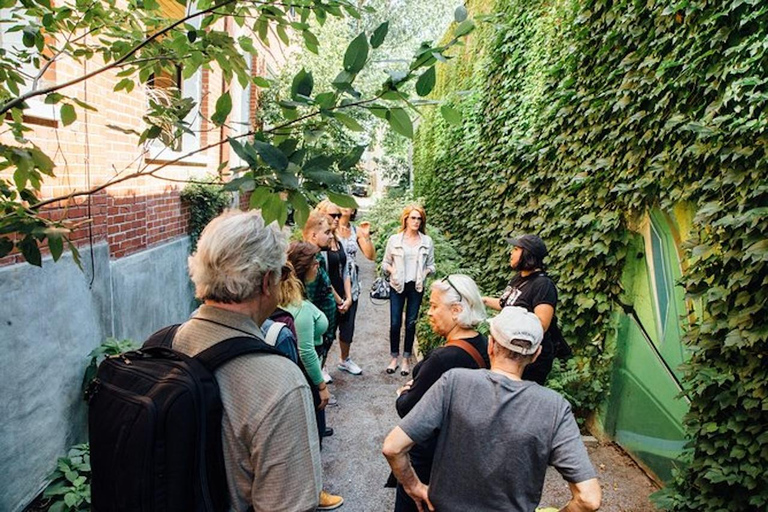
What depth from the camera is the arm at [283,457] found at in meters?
1.37

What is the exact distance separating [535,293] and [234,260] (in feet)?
8.22

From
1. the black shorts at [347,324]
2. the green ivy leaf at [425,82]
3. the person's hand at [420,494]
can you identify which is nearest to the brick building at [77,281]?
the green ivy leaf at [425,82]

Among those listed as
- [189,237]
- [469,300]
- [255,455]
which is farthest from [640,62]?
[189,237]

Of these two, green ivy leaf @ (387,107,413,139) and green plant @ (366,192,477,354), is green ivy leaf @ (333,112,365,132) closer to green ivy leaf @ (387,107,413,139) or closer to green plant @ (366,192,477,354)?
green ivy leaf @ (387,107,413,139)

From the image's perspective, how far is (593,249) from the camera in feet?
13.4

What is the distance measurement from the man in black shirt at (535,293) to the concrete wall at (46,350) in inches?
128

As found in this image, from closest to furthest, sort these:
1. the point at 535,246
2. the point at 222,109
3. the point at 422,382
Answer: the point at 222,109, the point at 422,382, the point at 535,246

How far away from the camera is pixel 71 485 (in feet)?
10.4

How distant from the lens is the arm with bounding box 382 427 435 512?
208 centimetres

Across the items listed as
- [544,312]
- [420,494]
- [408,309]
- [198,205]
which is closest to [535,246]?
[544,312]

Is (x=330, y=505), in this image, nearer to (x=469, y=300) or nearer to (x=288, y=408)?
(x=469, y=300)

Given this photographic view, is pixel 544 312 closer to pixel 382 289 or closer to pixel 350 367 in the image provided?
pixel 382 289

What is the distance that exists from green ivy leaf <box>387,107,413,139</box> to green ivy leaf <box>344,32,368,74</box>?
17cm

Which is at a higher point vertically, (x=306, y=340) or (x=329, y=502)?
(x=306, y=340)
